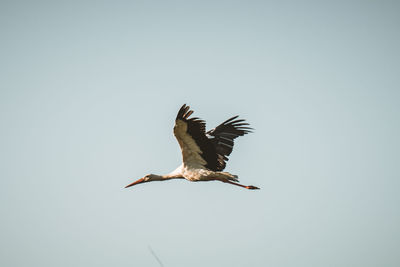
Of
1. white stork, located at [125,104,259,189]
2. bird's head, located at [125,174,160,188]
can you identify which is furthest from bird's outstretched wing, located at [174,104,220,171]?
bird's head, located at [125,174,160,188]

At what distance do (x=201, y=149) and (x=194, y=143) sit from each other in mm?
323

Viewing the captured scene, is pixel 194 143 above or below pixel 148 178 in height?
above

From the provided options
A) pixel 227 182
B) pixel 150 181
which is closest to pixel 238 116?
pixel 227 182

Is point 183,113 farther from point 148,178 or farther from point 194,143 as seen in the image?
point 148,178

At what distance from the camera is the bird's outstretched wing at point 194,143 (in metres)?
10.3

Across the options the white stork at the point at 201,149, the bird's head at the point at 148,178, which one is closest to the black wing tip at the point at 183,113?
the white stork at the point at 201,149

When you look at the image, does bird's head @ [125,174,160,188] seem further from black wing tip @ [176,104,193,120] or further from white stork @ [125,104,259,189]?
black wing tip @ [176,104,193,120]

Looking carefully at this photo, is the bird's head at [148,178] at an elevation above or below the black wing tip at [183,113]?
below

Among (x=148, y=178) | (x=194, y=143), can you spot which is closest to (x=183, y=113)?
(x=194, y=143)

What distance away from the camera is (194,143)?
11.2m

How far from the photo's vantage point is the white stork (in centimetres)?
1049

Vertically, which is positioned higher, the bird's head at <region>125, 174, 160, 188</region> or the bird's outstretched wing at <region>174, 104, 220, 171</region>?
the bird's outstretched wing at <region>174, 104, 220, 171</region>

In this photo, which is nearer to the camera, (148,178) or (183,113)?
(183,113)

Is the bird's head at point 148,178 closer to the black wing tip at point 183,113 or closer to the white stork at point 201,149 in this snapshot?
the white stork at point 201,149
